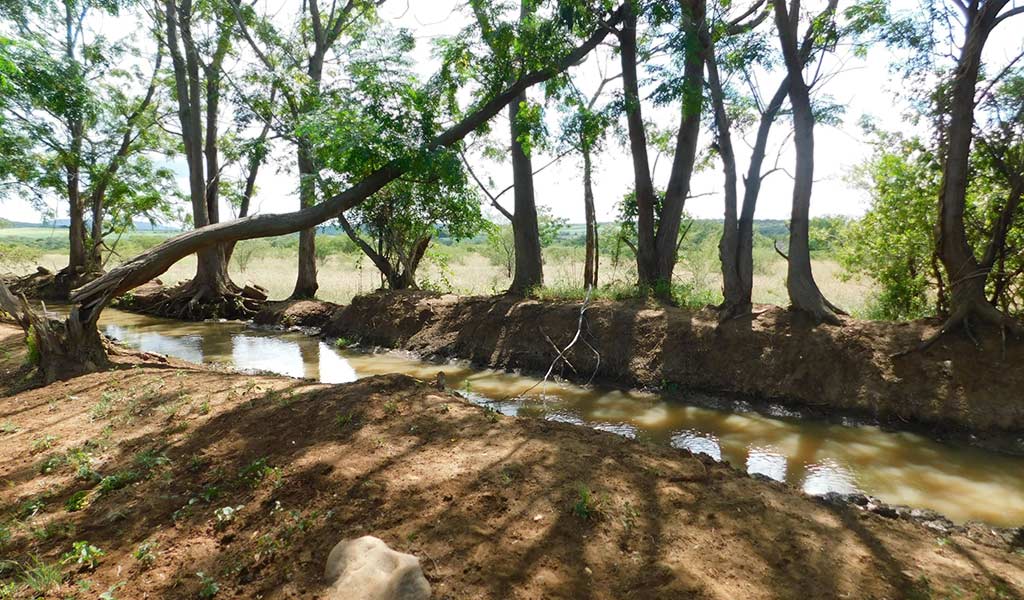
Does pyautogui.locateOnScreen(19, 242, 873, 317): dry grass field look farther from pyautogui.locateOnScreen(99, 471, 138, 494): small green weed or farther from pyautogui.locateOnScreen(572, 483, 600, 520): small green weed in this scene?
pyautogui.locateOnScreen(99, 471, 138, 494): small green weed

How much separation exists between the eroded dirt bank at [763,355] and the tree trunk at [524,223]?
96cm

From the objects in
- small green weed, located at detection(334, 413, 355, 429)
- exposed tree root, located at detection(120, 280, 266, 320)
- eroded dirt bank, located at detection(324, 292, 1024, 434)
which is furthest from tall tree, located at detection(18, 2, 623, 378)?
exposed tree root, located at detection(120, 280, 266, 320)

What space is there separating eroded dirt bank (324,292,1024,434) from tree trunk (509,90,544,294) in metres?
0.96

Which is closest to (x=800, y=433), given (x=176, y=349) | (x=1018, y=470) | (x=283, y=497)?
(x=1018, y=470)

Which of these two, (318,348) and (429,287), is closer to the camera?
(318,348)

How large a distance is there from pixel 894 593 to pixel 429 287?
13040 millimetres

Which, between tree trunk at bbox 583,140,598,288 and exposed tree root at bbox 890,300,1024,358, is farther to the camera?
tree trunk at bbox 583,140,598,288

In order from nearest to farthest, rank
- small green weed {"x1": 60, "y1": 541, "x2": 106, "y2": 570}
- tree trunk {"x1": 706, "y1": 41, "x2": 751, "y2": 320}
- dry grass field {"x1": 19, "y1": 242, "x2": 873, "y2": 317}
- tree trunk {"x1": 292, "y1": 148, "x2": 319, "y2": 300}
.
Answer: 1. small green weed {"x1": 60, "y1": 541, "x2": 106, "y2": 570}
2. tree trunk {"x1": 706, "y1": 41, "x2": 751, "y2": 320}
3. dry grass field {"x1": 19, "y1": 242, "x2": 873, "y2": 317}
4. tree trunk {"x1": 292, "y1": 148, "x2": 319, "y2": 300}

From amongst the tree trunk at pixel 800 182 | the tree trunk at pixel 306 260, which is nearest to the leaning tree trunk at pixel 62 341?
the tree trunk at pixel 306 260

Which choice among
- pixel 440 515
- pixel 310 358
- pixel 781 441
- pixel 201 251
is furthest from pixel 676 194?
pixel 201 251

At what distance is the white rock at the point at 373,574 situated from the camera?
234 centimetres

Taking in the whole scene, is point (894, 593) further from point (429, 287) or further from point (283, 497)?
point (429, 287)

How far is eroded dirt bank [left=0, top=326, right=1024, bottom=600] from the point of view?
101 inches

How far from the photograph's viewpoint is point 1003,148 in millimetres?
6914
